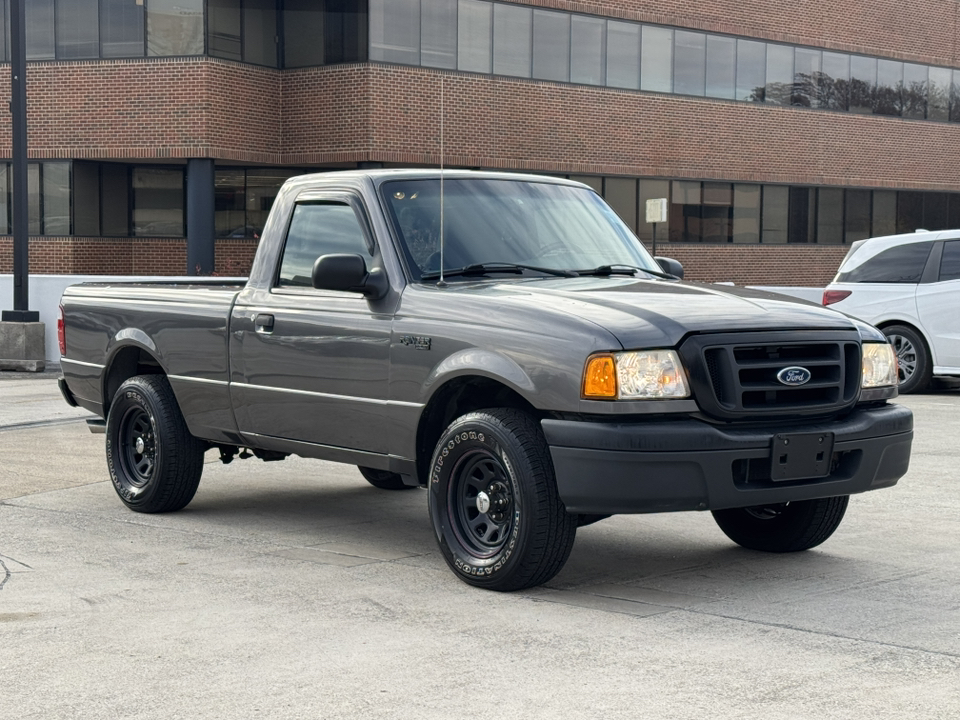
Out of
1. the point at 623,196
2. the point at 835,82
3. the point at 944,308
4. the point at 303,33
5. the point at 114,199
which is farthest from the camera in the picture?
the point at 835,82

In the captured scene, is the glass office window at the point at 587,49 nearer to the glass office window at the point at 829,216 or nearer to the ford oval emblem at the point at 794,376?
the glass office window at the point at 829,216

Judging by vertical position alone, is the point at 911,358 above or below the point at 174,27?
below

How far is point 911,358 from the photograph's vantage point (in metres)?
16.7

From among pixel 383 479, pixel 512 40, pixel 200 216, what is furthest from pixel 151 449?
pixel 512 40

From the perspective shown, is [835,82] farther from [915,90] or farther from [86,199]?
[86,199]

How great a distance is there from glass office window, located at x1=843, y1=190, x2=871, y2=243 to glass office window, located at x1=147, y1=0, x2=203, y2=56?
19.7 metres

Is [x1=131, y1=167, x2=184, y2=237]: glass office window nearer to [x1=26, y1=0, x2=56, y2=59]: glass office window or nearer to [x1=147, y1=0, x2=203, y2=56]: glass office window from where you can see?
[x1=26, y1=0, x2=56, y2=59]: glass office window

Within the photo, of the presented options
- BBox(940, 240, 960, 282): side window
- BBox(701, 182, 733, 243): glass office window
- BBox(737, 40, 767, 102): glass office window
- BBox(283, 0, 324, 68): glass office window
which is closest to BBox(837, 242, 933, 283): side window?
BBox(940, 240, 960, 282): side window

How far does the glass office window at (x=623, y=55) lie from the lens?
35.0m

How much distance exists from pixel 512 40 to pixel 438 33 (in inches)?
84.1

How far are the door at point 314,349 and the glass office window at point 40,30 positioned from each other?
25.3 m

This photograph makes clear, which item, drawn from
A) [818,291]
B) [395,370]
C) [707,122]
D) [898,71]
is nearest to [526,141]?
[707,122]

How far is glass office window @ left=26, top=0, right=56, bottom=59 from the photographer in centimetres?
3105

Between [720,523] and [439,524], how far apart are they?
5.62 feet
